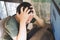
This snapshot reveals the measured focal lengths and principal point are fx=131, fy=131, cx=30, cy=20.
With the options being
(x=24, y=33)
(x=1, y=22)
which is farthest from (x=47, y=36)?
(x=1, y=22)

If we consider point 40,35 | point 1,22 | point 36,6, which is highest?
point 36,6

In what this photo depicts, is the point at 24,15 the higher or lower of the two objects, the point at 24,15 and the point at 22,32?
the higher

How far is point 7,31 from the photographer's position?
1.25m

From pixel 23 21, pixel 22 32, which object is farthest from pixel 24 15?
pixel 22 32

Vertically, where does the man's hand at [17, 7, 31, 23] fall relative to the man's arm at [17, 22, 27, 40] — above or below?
above

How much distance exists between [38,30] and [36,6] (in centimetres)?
33

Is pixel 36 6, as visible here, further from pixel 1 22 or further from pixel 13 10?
pixel 1 22

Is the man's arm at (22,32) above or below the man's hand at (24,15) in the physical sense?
below

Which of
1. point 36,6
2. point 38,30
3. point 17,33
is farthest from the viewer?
point 36,6

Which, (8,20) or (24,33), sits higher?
→ (8,20)

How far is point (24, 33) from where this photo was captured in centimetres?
123

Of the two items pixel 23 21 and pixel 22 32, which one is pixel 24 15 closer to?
pixel 23 21

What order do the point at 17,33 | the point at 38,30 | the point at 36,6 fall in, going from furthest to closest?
the point at 36,6 → the point at 38,30 → the point at 17,33

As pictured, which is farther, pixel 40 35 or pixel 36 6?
pixel 36 6
